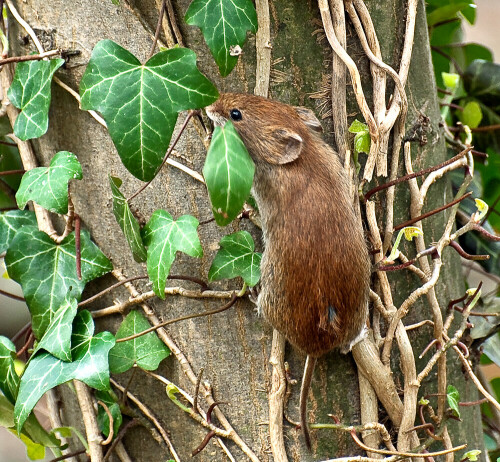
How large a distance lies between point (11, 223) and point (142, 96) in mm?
604

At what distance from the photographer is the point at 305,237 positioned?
4.89 ft

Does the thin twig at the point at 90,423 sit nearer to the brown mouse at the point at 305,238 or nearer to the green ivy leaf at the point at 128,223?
the green ivy leaf at the point at 128,223

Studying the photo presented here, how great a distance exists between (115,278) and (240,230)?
35 cm

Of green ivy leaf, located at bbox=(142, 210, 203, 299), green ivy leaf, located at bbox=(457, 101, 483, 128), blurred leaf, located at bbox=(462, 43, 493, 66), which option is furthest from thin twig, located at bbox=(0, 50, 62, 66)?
blurred leaf, located at bbox=(462, 43, 493, 66)

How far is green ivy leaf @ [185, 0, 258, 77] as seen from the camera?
57.1 inches

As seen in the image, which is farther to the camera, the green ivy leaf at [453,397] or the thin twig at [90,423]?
the thin twig at [90,423]

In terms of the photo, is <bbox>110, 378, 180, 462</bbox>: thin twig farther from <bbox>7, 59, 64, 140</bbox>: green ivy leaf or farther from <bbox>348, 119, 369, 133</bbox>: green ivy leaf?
<bbox>348, 119, 369, 133</bbox>: green ivy leaf

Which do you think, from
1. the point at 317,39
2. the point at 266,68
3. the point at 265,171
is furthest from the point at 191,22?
the point at 265,171

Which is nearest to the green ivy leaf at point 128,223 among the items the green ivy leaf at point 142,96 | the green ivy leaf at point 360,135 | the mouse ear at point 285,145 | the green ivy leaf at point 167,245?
the green ivy leaf at point 167,245

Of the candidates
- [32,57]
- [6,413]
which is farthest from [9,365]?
[32,57]

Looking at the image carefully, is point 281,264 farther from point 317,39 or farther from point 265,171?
point 317,39

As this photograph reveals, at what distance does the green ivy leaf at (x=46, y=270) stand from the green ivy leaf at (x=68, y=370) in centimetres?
11

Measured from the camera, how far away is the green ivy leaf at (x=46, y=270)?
1656mm

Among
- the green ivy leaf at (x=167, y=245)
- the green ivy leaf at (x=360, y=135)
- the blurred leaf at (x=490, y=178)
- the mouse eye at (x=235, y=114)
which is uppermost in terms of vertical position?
→ the mouse eye at (x=235, y=114)
